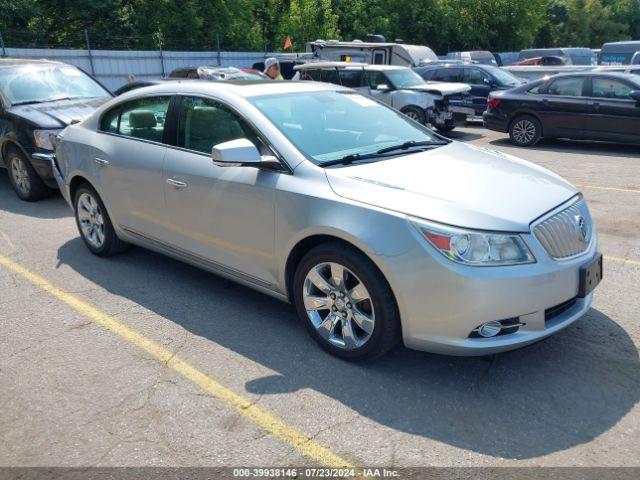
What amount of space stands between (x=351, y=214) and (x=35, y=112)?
5997mm

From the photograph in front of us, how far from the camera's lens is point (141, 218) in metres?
4.82

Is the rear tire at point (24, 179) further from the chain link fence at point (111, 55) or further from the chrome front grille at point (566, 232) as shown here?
the chain link fence at point (111, 55)

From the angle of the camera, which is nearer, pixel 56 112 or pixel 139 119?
pixel 139 119

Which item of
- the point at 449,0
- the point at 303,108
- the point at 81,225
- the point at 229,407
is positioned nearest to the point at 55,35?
the point at 81,225

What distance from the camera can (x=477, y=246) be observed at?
3.08m

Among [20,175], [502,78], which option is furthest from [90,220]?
[502,78]

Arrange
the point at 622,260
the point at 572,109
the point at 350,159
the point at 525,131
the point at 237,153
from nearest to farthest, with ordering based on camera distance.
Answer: the point at 237,153 → the point at 350,159 → the point at 622,260 → the point at 572,109 → the point at 525,131

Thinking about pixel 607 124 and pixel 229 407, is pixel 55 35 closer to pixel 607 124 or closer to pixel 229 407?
pixel 607 124

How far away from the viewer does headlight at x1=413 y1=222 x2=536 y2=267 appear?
3.06m

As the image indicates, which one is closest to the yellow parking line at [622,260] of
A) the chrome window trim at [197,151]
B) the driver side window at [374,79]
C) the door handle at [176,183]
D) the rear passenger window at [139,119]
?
the chrome window trim at [197,151]

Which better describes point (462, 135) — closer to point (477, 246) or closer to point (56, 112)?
point (56, 112)

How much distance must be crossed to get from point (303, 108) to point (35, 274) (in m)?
2.92

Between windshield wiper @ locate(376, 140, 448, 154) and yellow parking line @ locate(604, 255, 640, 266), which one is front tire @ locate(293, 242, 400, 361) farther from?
yellow parking line @ locate(604, 255, 640, 266)

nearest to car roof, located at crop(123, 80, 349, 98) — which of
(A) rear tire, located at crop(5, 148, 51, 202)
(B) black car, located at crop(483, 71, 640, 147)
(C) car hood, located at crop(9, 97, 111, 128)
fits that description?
(C) car hood, located at crop(9, 97, 111, 128)
